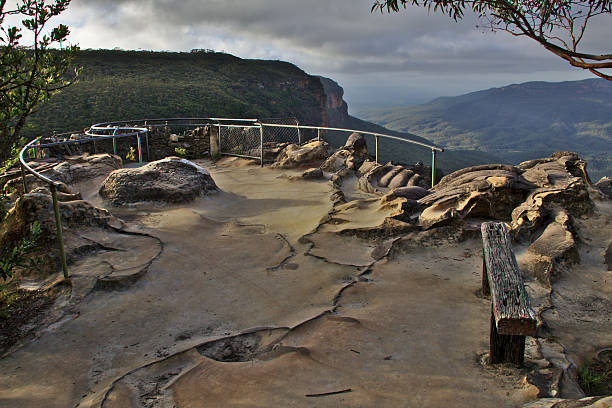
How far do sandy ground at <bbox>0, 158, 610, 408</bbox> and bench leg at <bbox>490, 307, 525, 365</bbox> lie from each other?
124 mm

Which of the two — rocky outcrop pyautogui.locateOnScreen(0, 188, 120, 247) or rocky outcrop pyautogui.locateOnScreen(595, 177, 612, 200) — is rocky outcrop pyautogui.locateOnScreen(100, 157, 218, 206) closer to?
rocky outcrop pyautogui.locateOnScreen(0, 188, 120, 247)

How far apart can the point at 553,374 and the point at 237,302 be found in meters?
3.09

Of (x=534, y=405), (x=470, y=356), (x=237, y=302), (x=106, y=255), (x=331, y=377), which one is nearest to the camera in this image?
(x=534, y=405)

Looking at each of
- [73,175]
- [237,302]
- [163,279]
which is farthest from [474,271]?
[73,175]

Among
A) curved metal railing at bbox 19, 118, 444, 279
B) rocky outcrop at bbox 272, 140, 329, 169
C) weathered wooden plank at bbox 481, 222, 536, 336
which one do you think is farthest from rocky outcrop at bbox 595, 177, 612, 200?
rocky outcrop at bbox 272, 140, 329, 169

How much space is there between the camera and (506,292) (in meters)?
3.35

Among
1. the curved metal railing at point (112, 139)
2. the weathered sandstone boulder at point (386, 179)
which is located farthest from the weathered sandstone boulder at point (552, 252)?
the weathered sandstone boulder at point (386, 179)

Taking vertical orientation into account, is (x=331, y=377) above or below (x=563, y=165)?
below

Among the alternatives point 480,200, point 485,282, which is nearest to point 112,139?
point 480,200

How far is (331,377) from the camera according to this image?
128 inches

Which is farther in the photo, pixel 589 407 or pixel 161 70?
pixel 161 70

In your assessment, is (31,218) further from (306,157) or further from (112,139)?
(112,139)

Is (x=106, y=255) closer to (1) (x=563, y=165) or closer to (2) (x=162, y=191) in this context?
(2) (x=162, y=191)

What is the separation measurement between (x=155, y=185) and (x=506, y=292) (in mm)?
7593
